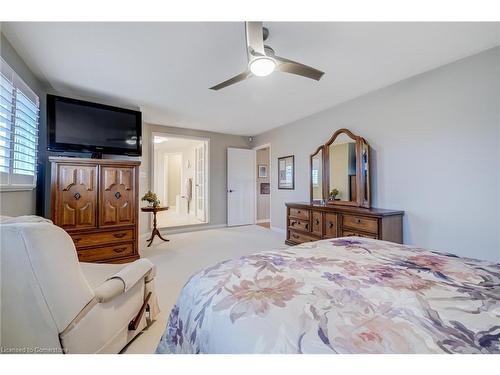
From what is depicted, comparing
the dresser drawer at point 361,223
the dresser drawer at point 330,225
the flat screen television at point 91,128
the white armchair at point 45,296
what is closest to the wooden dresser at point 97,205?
the flat screen television at point 91,128

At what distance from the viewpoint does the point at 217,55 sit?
6.98 feet

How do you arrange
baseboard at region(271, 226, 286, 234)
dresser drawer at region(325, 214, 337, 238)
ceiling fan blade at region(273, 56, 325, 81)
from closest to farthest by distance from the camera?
ceiling fan blade at region(273, 56, 325, 81) < dresser drawer at region(325, 214, 337, 238) < baseboard at region(271, 226, 286, 234)

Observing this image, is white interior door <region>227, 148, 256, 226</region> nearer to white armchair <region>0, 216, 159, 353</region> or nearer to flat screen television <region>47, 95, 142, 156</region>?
flat screen television <region>47, 95, 142, 156</region>

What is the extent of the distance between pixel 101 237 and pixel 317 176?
11.2ft

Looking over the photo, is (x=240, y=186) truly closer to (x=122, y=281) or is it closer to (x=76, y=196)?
(x=76, y=196)

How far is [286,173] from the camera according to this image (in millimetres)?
4812

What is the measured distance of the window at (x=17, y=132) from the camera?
1824 millimetres

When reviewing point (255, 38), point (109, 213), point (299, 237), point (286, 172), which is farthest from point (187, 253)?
point (255, 38)

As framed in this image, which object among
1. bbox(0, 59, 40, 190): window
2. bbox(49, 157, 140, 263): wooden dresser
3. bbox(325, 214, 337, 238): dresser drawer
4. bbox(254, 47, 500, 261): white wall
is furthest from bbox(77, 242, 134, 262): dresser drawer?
bbox(254, 47, 500, 261): white wall

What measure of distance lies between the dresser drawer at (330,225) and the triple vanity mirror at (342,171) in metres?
Answer: 0.40

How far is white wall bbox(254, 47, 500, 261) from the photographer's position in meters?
2.05

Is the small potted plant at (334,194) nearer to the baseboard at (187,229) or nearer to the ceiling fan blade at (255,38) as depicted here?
the ceiling fan blade at (255,38)

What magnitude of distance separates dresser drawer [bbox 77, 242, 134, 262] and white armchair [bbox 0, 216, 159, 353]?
6.14ft
